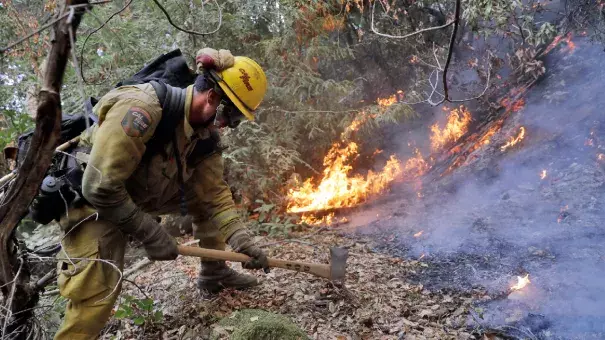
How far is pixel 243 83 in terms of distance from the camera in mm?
3340

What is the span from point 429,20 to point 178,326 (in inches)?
337

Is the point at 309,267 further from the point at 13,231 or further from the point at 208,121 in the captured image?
the point at 13,231

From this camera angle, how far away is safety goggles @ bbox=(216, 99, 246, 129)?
134 inches

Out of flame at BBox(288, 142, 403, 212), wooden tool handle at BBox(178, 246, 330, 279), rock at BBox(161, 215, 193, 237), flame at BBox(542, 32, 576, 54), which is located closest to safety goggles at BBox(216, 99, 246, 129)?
wooden tool handle at BBox(178, 246, 330, 279)

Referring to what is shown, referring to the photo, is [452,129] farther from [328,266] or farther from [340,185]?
[328,266]

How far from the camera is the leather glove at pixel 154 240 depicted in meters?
3.31

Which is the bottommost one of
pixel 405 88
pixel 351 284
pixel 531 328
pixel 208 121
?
pixel 351 284

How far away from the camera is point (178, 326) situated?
12.2 ft

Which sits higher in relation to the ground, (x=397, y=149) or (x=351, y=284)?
(x=397, y=149)

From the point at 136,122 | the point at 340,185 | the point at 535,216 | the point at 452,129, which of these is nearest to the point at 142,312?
the point at 136,122

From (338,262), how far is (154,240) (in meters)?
1.85

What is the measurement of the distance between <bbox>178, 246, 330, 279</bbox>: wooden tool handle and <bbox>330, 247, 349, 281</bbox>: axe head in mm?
64

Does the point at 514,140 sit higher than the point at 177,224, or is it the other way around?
the point at 514,140

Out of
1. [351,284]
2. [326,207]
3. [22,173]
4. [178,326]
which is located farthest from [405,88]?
[22,173]
